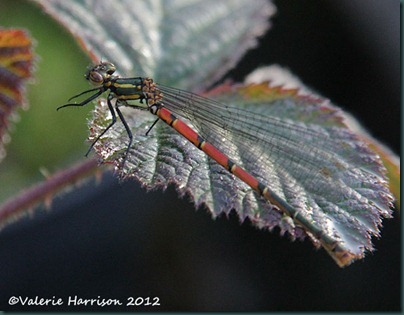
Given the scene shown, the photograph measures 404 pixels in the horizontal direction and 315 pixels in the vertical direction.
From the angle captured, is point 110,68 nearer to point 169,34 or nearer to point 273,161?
point 169,34

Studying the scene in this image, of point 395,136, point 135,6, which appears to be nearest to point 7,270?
point 135,6

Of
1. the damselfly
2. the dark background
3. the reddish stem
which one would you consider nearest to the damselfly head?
the damselfly

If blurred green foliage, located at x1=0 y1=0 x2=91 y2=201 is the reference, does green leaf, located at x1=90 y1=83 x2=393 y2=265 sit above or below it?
below

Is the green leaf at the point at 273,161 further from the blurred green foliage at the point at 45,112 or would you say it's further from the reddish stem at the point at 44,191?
the blurred green foliage at the point at 45,112

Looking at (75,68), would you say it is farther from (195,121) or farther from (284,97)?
(284,97)

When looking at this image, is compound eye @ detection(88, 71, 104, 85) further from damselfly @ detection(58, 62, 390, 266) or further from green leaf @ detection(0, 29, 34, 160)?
green leaf @ detection(0, 29, 34, 160)

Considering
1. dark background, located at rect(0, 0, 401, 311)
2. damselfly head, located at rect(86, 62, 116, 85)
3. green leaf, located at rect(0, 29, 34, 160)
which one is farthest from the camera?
dark background, located at rect(0, 0, 401, 311)

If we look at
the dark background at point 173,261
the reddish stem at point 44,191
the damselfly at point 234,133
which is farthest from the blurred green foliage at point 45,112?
the reddish stem at point 44,191
